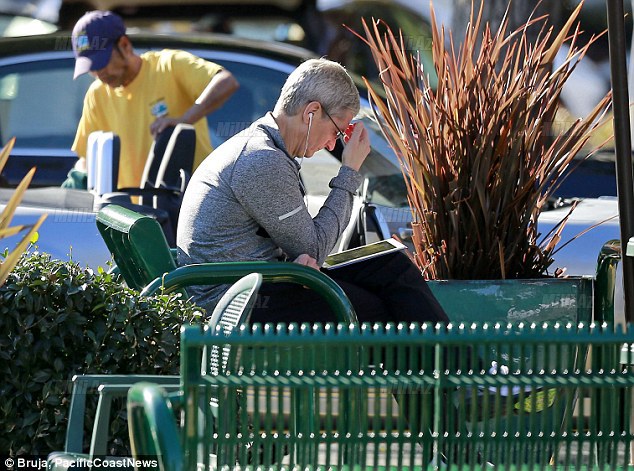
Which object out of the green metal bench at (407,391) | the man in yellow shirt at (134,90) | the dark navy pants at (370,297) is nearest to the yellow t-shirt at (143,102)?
the man in yellow shirt at (134,90)

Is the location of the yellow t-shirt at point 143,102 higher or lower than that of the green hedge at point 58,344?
higher

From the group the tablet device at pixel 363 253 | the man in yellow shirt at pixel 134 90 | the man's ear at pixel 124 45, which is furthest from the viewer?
the man's ear at pixel 124 45

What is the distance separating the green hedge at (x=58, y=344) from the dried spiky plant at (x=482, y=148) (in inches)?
41.4

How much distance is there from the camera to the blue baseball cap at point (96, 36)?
6.16 m

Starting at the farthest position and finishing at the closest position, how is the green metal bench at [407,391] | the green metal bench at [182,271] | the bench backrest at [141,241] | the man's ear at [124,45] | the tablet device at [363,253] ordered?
the man's ear at [124,45] < the tablet device at [363,253] < the bench backrest at [141,241] < the green metal bench at [182,271] < the green metal bench at [407,391]

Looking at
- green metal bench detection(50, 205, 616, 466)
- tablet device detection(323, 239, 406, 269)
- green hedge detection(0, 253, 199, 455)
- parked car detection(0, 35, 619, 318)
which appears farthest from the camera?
parked car detection(0, 35, 619, 318)

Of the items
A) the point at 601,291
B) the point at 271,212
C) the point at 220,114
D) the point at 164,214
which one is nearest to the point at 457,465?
the point at 271,212

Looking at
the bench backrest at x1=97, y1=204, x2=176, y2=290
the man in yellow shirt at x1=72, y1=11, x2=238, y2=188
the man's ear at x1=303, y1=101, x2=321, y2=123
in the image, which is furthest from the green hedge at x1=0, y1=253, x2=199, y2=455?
the man in yellow shirt at x1=72, y1=11, x2=238, y2=188

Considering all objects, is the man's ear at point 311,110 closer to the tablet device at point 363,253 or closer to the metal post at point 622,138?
the tablet device at point 363,253

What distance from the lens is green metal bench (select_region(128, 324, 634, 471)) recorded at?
4.66 ft

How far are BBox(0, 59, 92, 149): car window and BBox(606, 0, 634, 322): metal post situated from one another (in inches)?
170

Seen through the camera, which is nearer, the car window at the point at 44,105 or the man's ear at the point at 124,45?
the man's ear at the point at 124,45

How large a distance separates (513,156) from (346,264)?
561mm

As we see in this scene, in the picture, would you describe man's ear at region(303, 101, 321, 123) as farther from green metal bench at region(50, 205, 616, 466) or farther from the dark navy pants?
green metal bench at region(50, 205, 616, 466)
